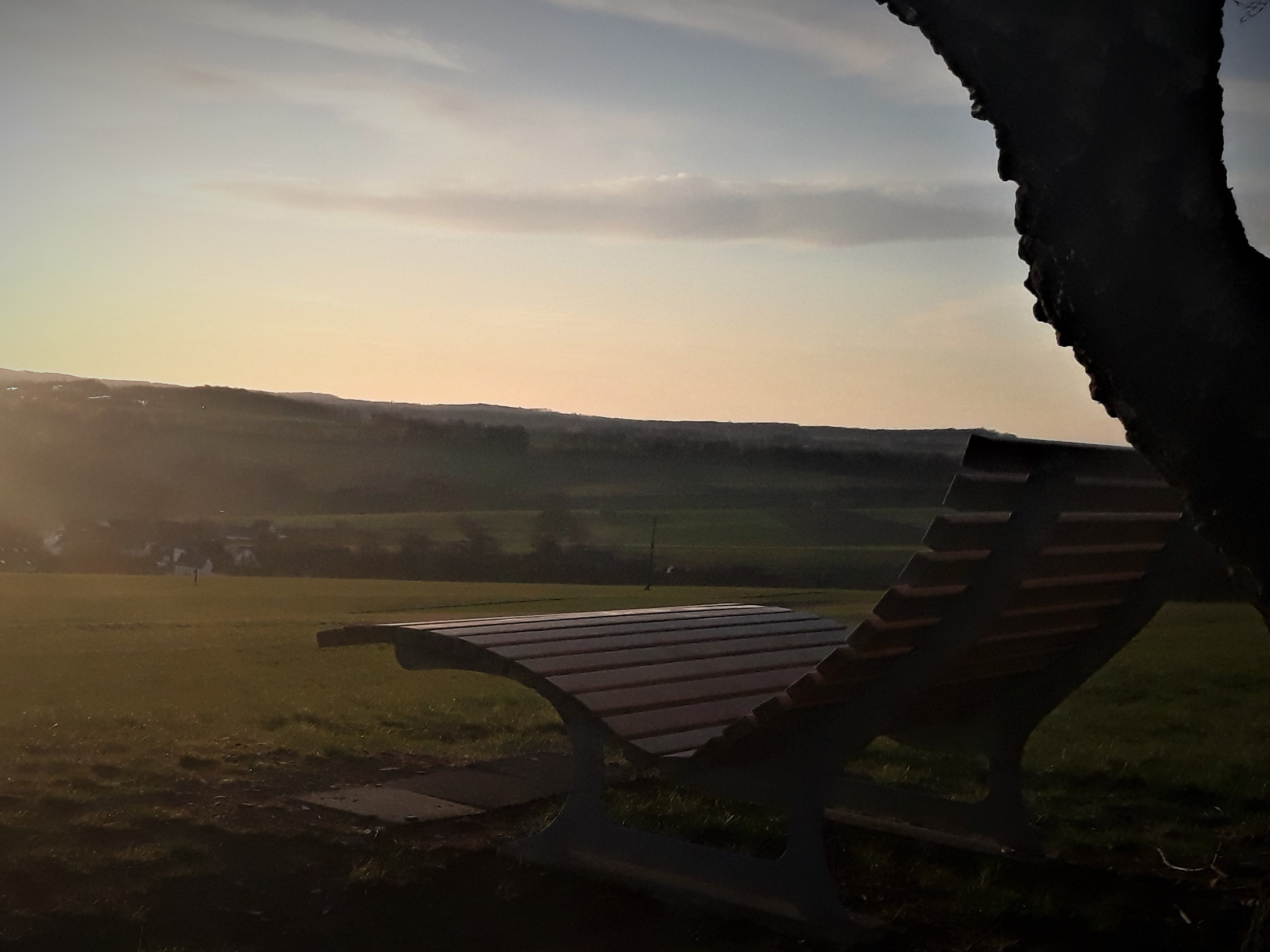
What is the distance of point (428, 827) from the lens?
428cm

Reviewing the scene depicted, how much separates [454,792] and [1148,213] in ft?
11.6

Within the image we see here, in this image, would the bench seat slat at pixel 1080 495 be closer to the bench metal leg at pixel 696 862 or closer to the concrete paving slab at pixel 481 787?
the bench metal leg at pixel 696 862

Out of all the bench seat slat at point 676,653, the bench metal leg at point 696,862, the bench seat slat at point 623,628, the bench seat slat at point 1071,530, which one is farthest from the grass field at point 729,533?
the bench seat slat at point 1071,530

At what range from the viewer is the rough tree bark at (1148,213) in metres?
1.94

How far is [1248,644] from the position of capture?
32.7ft

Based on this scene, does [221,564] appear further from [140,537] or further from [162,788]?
[162,788]

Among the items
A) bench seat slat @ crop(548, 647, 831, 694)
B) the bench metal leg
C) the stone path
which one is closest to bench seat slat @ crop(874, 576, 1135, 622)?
the bench metal leg

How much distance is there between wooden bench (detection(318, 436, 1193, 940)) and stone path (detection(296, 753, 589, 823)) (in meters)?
0.69

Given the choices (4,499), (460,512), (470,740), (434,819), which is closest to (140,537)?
(4,499)

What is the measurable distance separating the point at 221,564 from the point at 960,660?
1588 cm

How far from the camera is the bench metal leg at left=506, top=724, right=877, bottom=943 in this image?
3285 millimetres

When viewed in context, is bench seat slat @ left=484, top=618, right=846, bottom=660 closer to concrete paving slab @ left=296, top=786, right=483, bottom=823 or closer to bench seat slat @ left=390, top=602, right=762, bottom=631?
bench seat slat @ left=390, top=602, right=762, bottom=631

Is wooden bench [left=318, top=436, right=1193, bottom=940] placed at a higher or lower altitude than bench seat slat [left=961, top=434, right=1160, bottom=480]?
lower

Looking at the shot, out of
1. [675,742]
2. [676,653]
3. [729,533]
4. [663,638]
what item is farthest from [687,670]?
[729,533]
